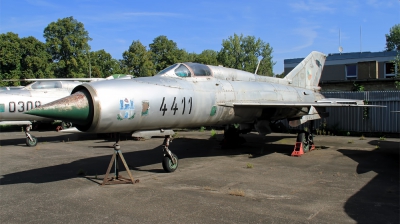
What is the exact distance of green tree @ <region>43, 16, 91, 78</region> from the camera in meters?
51.7

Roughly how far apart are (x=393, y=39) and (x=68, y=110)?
93213mm

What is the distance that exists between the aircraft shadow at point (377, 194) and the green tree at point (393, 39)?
83878mm

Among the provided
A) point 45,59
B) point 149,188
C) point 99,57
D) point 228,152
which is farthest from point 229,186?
point 99,57

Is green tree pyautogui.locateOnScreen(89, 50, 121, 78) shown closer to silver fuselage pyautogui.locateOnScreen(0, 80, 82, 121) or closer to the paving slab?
silver fuselage pyautogui.locateOnScreen(0, 80, 82, 121)

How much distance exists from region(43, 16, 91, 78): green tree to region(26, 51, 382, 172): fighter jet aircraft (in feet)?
144

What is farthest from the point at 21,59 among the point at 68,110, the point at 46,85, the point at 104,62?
the point at 68,110

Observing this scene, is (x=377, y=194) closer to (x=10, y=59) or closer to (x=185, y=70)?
(x=185, y=70)

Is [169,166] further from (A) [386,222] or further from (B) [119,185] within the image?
(A) [386,222]

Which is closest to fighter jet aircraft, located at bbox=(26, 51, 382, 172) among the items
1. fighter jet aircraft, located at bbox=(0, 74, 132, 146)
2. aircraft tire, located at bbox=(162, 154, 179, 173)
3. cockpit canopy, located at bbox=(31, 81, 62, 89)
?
Answer: aircraft tire, located at bbox=(162, 154, 179, 173)

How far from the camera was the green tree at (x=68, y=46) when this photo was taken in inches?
2035

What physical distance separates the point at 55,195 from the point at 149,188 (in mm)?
1776

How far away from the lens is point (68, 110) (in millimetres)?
6086

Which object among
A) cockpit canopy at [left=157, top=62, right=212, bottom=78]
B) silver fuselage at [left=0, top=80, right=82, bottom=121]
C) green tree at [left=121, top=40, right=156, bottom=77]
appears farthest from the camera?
green tree at [left=121, top=40, right=156, bottom=77]

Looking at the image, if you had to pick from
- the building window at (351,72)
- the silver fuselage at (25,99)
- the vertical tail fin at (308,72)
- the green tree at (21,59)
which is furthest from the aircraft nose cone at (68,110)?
the green tree at (21,59)
